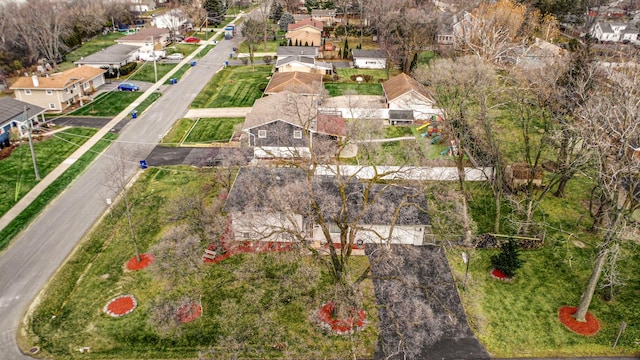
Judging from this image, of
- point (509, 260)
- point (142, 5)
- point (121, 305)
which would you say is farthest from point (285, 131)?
point (142, 5)

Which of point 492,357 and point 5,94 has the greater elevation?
point 5,94

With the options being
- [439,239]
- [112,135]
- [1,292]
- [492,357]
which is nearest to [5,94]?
[112,135]

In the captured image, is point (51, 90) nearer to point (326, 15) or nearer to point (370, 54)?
point (370, 54)

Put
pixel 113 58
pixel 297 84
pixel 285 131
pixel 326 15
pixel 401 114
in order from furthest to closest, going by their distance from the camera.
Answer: pixel 326 15, pixel 113 58, pixel 297 84, pixel 401 114, pixel 285 131

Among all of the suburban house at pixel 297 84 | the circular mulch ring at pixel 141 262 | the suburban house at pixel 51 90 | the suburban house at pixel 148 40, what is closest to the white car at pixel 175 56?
the suburban house at pixel 148 40

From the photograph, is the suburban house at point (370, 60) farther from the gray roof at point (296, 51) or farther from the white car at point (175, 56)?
the white car at point (175, 56)

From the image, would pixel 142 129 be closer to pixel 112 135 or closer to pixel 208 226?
pixel 112 135

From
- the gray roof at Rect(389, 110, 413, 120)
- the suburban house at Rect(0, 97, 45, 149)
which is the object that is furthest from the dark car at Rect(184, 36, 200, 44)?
the gray roof at Rect(389, 110, 413, 120)
